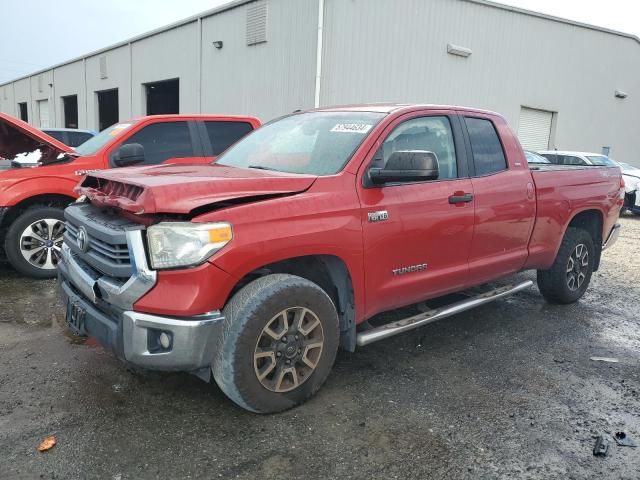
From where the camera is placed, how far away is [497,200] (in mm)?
4266

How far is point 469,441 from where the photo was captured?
2.92 metres

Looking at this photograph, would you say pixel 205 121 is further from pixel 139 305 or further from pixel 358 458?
pixel 358 458

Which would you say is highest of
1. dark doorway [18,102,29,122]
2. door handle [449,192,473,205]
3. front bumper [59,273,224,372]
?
dark doorway [18,102,29,122]

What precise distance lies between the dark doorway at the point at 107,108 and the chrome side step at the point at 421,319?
25391 mm

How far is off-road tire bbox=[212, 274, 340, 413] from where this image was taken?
9.29 ft

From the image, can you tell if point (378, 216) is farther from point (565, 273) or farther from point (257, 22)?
point (257, 22)

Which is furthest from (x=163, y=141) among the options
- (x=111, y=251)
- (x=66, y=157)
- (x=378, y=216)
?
(x=378, y=216)

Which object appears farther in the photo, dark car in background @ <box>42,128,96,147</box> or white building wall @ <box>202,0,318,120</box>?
white building wall @ <box>202,0,318,120</box>

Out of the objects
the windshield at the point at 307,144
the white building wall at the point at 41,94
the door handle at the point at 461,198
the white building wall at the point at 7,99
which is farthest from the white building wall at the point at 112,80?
the door handle at the point at 461,198

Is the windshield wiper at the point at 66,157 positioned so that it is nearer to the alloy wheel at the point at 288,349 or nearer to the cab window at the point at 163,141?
the cab window at the point at 163,141

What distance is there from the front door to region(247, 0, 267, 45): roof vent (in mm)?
12611

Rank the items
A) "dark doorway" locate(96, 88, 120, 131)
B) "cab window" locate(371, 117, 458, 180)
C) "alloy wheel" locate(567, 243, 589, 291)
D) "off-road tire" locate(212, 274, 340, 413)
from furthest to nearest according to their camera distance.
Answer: "dark doorway" locate(96, 88, 120, 131), "alloy wheel" locate(567, 243, 589, 291), "cab window" locate(371, 117, 458, 180), "off-road tire" locate(212, 274, 340, 413)

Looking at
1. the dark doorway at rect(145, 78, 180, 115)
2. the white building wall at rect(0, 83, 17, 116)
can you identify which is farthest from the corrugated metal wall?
the white building wall at rect(0, 83, 17, 116)

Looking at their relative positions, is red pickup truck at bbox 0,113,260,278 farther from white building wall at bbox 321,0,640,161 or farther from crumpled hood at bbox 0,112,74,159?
white building wall at bbox 321,0,640,161
